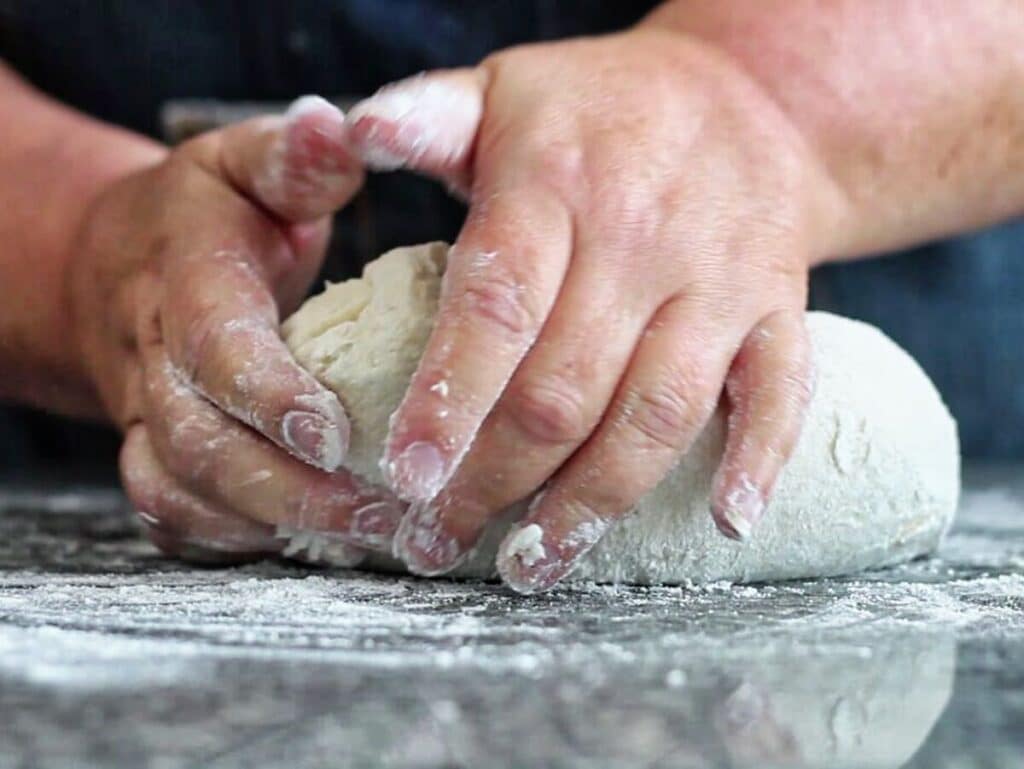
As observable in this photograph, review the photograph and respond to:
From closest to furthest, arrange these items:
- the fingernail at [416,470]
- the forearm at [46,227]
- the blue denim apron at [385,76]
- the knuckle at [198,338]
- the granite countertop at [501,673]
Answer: the granite countertop at [501,673] < the fingernail at [416,470] < the knuckle at [198,338] < the forearm at [46,227] < the blue denim apron at [385,76]

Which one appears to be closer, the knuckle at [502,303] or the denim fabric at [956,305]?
the knuckle at [502,303]

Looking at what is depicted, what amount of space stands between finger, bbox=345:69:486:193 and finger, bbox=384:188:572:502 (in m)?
0.06

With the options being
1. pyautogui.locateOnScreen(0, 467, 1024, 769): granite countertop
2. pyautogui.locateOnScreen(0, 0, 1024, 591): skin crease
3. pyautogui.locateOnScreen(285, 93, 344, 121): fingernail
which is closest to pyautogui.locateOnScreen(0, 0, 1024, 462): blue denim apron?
pyautogui.locateOnScreen(0, 0, 1024, 591): skin crease

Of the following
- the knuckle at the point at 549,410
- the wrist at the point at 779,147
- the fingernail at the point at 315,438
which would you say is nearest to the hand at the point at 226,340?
the fingernail at the point at 315,438

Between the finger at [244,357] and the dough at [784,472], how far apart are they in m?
0.03

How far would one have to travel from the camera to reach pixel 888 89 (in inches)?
36.5

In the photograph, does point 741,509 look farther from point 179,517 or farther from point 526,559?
point 179,517

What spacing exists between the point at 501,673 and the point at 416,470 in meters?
0.15

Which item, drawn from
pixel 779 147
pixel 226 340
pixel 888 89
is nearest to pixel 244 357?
pixel 226 340

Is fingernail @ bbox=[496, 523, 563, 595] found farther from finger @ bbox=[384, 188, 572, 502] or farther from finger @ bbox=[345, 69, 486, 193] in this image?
finger @ bbox=[345, 69, 486, 193]

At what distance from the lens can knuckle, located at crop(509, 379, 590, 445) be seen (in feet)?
2.41

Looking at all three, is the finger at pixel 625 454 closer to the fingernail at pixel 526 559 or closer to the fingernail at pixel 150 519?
the fingernail at pixel 526 559

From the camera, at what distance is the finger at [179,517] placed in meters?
0.87

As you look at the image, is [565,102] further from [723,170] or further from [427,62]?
[427,62]
